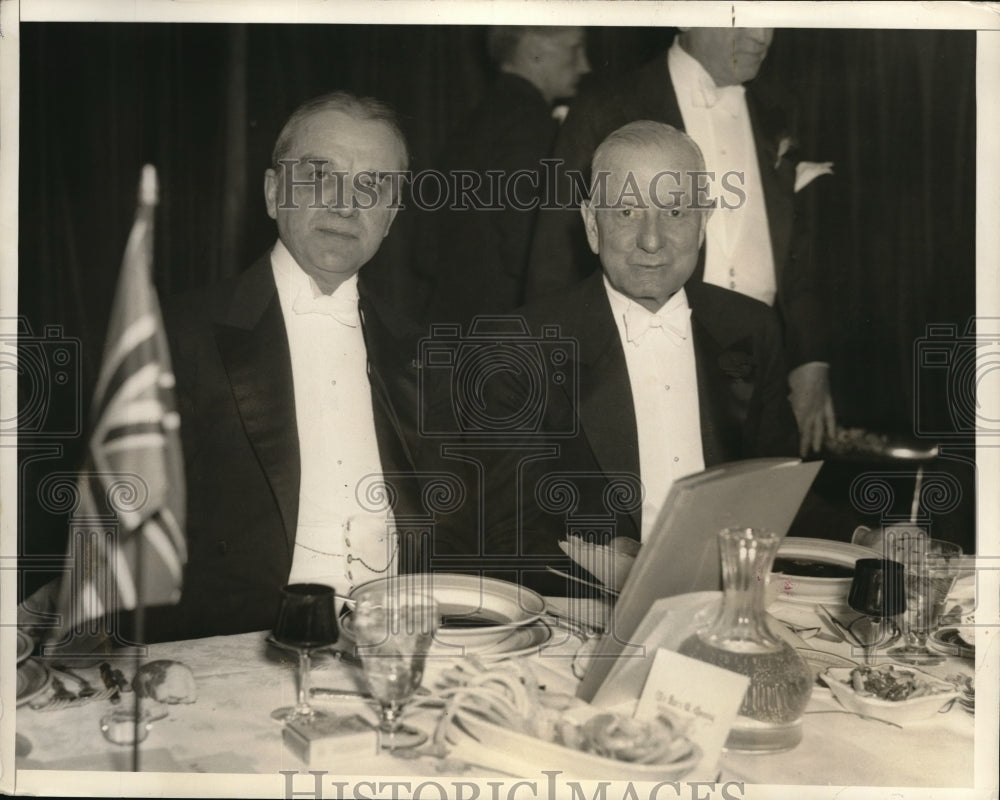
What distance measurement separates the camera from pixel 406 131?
212 cm

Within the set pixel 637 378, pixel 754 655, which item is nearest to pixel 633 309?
pixel 637 378

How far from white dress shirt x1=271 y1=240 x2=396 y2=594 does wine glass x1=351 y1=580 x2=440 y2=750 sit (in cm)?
31

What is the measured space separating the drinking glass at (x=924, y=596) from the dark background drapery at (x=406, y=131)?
0.85 ft

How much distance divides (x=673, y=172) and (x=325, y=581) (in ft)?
3.54

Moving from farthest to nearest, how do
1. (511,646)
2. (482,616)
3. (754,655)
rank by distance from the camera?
(482,616) → (511,646) → (754,655)

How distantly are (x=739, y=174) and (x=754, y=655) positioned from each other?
3.14ft

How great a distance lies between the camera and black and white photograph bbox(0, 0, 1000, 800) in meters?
2.10

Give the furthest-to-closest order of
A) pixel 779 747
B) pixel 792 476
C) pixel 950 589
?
pixel 950 589 → pixel 792 476 → pixel 779 747

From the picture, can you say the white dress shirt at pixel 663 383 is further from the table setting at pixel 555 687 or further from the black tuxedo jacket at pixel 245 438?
the black tuxedo jacket at pixel 245 438

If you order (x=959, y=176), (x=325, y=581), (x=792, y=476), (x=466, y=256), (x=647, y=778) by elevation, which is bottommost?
(x=647, y=778)

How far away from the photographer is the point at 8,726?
2.03 meters

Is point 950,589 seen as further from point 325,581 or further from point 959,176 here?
point 325,581

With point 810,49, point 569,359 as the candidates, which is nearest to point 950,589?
point 569,359

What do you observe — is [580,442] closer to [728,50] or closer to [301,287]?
[301,287]
